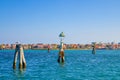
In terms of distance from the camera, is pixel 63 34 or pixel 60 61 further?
pixel 63 34

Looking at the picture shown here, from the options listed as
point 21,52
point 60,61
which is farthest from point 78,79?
point 60,61

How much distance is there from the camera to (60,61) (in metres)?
56.7

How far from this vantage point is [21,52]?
40.2 meters

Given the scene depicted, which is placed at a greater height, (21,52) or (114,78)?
(21,52)

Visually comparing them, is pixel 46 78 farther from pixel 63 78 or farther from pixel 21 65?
pixel 21 65

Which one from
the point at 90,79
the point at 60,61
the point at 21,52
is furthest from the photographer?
the point at 60,61

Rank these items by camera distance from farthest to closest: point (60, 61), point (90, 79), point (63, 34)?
point (63, 34), point (60, 61), point (90, 79)

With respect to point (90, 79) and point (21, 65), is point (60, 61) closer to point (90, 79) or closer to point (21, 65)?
point (21, 65)

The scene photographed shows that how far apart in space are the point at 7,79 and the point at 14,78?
1385 mm

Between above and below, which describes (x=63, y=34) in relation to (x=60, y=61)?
above

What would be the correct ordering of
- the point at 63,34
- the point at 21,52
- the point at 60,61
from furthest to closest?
the point at 63,34
the point at 60,61
the point at 21,52

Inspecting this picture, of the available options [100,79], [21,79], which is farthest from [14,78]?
[100,79]

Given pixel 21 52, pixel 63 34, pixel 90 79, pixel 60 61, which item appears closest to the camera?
pixel 90 79

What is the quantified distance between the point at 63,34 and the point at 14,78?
32539 millimetres
